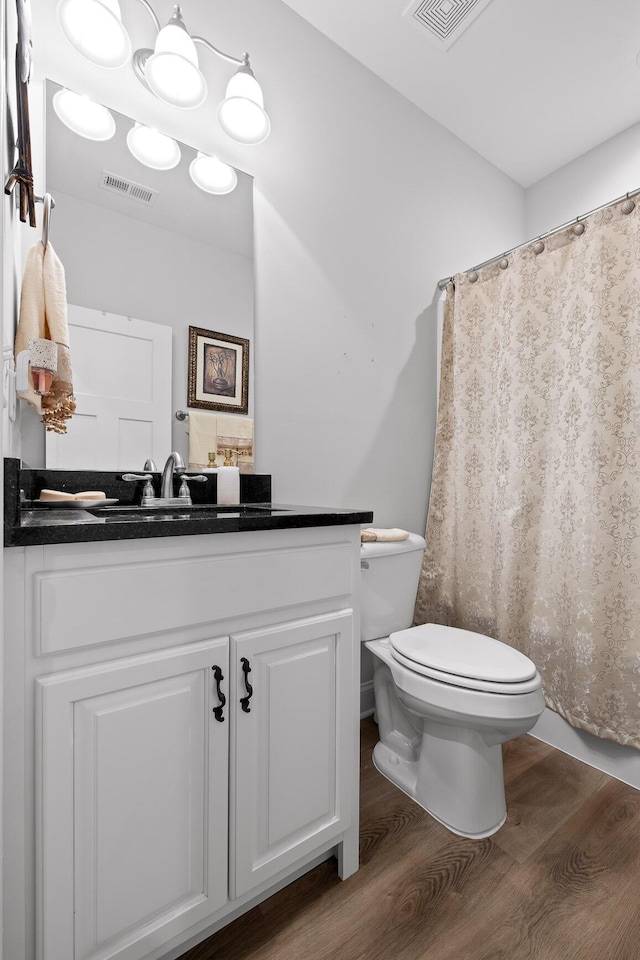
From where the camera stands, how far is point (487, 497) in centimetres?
184

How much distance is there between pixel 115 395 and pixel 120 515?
0.44 m

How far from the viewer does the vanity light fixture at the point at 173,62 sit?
1.17 meters

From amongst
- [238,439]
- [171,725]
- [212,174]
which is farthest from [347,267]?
[171,725]

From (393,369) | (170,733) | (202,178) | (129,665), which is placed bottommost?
(170,733)

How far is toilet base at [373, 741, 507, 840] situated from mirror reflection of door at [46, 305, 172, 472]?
121 centimetres

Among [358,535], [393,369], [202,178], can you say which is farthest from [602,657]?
[202,178]

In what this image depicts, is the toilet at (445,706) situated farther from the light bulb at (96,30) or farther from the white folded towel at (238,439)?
the light bulb at (96,30)

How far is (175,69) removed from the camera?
1.26 metres

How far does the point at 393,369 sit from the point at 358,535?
1026 mm

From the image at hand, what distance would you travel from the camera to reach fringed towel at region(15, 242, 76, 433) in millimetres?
1055

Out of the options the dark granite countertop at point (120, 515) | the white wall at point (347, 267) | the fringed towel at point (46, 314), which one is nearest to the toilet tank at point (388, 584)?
the white wall at point (347, 267)

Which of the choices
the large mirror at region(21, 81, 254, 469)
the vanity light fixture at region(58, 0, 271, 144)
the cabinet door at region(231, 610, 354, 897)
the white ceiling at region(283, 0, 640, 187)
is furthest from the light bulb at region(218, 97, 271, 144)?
the cabinet door at region(231, 610, 354, 897)

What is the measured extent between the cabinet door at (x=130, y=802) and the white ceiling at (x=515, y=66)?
211 cm

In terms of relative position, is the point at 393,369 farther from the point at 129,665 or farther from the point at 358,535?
the point at 129,665
